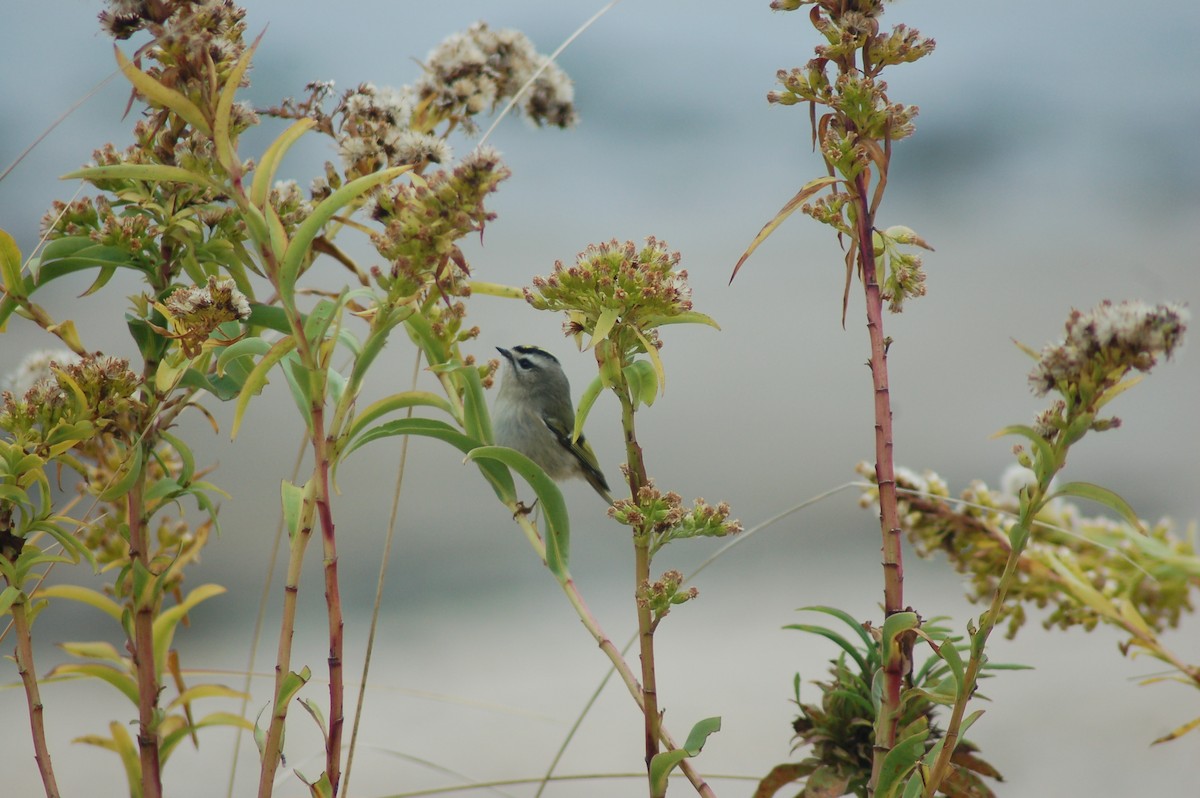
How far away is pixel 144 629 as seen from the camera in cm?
73

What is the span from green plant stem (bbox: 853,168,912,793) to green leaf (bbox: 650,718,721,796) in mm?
103

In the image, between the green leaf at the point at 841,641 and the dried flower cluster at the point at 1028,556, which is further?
the dried flower cluster at the point at 1028,556

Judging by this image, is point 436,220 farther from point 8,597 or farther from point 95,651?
point 95,651

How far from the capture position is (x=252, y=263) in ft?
2.36

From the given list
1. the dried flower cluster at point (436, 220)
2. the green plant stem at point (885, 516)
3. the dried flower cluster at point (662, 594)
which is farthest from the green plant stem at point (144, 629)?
the green plant stem at point (885, 516)

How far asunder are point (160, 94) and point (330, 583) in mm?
280

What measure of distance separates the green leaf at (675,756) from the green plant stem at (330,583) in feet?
0.61

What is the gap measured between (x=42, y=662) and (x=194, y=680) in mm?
477

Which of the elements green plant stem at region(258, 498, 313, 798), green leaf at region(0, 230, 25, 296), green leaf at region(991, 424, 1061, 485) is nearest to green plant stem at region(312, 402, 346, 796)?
green plant stem at region(258, 498, 313, 798)

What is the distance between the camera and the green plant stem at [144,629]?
2.35 feet

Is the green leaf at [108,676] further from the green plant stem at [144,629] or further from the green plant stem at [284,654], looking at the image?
the green plant stem at [284,654]

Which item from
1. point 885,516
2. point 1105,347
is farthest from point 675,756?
point 1105,347

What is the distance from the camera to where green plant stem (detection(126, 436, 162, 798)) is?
72cm

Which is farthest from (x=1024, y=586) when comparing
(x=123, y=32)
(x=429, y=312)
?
(x=123, y=32)
